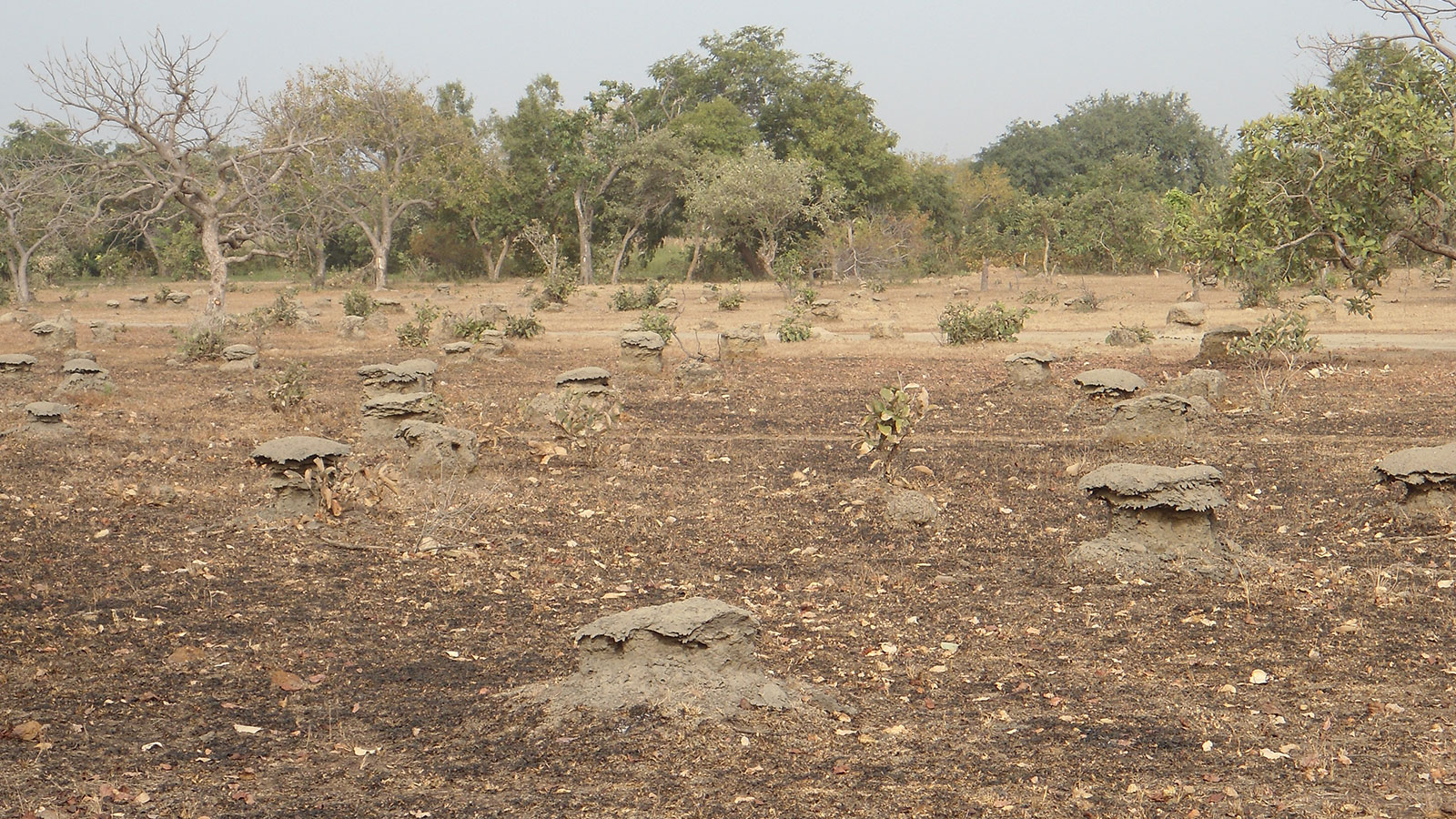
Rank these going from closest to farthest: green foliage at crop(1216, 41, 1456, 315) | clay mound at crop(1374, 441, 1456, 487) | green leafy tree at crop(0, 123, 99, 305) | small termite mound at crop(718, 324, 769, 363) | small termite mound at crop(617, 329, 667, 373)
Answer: clay mound at crop(1374, 441, 1456, 487)
green foliage at crop(1216, 41, 1456, 315)
small termite mound at crop(617, 329, 667, 373)
small termite mound at crop(718, 324, 769, 363)
green leafy tree at crop(0, 123, 99, 305)

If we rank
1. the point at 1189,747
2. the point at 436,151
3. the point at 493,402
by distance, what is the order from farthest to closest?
the point at 436,151 → the point at 493,402 → the point at 1189,747

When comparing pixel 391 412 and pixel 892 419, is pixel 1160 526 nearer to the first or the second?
pixel 892 419

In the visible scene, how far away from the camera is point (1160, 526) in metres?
7.60

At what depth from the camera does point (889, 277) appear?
4016 cm

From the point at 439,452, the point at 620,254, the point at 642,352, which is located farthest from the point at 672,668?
the point at 620,254

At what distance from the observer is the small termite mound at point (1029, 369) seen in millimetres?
14984

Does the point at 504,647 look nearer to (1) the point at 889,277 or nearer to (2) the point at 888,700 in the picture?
(2) the point at 888,700

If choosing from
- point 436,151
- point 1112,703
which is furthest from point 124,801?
point 436,151

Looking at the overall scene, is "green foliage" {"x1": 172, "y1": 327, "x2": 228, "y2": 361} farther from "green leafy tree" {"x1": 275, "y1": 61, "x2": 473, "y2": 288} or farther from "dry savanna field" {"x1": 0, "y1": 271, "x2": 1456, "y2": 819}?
"green leafy tree" {"x1": 275, "y1": 61, "x2": 473, "y2": 288}

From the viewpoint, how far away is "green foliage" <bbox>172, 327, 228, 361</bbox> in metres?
19.2

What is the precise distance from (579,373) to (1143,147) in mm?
54488

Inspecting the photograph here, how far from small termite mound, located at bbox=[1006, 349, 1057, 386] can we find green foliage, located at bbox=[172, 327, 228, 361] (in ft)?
40.4

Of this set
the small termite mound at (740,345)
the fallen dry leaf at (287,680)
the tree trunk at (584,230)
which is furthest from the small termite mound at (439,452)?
the tree trunk at (584,230)

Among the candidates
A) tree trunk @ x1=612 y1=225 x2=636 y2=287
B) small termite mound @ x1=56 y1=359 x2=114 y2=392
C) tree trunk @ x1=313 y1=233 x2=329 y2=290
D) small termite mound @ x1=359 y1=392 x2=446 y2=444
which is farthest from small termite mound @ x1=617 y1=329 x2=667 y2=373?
tree trunk @ x1=313 y1=233 x2=329 y2=290
